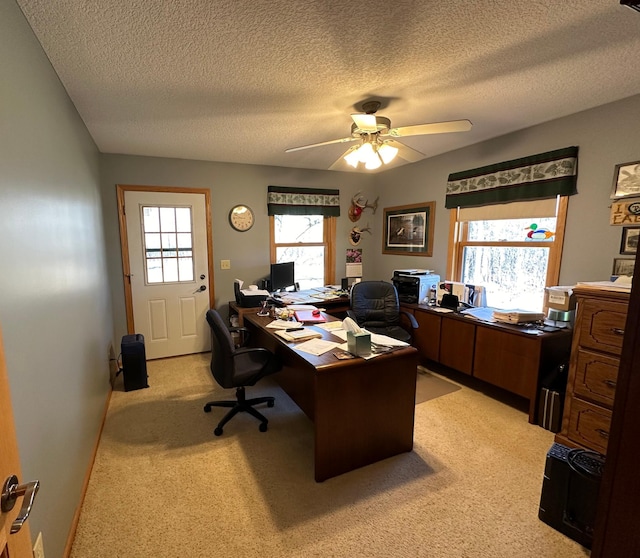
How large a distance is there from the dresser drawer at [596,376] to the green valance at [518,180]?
4.56ft

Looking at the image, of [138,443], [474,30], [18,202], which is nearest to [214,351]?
[138,443]

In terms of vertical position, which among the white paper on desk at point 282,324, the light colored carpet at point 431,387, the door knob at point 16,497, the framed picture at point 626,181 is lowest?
the light colored carpet at point 431,387

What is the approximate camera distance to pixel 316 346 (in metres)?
2.23

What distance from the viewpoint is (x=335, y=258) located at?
191 inches

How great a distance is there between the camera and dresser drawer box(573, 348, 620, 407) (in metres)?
2.02

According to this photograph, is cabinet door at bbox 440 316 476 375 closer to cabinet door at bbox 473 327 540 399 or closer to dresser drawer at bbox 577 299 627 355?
cabinet door at bbox 473 327 540 399

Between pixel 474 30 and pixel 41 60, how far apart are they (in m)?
2.14

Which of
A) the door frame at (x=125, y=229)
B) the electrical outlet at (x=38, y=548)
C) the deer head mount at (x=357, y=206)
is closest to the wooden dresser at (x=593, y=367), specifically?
the electrical outlet at (x=38, y=548)

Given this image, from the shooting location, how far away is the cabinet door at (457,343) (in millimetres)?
3088

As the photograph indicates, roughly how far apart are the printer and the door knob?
353cm

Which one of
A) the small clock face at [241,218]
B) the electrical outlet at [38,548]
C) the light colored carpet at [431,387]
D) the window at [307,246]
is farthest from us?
the window at [307,246]

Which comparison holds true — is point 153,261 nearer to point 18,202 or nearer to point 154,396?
point 154,396

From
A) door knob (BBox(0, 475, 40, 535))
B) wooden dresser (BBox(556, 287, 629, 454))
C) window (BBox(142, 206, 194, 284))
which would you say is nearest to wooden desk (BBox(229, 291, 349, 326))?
window (BBox(142, 206, 194, 284))

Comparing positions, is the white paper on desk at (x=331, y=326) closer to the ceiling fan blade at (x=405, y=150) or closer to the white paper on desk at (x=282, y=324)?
the white paper on desk at (x=282, y=324)
